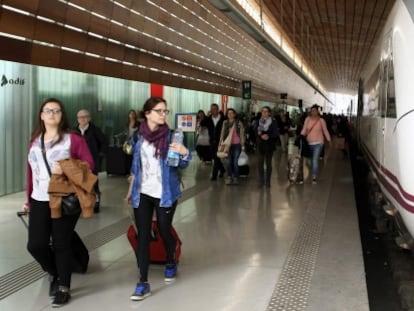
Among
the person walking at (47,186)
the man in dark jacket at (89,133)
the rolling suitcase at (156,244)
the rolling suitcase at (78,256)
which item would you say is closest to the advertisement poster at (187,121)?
the man in dark jacket at (89,133)

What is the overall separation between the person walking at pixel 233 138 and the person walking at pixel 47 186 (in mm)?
7274

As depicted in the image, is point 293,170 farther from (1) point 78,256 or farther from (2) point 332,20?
(2) point 332,20

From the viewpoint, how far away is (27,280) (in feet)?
16.4

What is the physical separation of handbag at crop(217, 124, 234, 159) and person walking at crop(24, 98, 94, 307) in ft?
23.3

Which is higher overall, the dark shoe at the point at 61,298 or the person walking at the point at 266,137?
the person walking at the point at 266,137

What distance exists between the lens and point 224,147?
1152 centimetres

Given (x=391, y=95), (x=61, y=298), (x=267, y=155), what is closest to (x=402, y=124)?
(x=391, y=95)

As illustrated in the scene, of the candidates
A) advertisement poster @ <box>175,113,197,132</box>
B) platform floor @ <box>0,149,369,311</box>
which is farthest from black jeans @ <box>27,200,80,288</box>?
advertisement poster @ <box>175,113,197,132</box>

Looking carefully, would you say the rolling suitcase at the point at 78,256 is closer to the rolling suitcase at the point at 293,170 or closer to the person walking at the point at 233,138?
the person walking at the point at 233,138

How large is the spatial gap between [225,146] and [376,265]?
5.54m

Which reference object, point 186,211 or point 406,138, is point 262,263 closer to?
point 406,138

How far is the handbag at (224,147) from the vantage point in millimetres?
11453

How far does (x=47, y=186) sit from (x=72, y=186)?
0.21 meters

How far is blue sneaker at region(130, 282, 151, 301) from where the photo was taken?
4.45 meters
